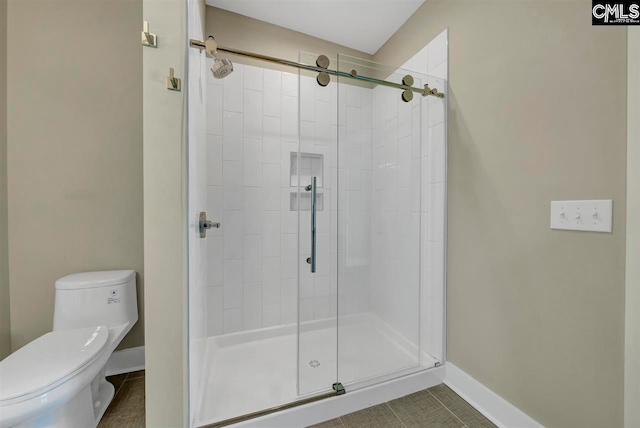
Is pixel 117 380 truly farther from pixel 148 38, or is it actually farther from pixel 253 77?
pixel 253 77

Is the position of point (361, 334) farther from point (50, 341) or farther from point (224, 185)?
point (50, 341)

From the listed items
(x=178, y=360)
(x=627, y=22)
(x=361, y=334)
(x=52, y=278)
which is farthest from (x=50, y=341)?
(x=627, y=22)

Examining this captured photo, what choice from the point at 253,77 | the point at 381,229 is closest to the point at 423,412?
the point at 381,229

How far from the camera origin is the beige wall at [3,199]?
139cm

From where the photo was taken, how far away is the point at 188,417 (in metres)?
1.08

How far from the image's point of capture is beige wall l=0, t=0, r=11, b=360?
4.56ft

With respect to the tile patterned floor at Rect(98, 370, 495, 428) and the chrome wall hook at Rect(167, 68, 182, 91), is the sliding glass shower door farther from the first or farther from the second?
the chrome wall hook at Rect(167, 68, 182, 91)

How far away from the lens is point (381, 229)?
5.08 ft

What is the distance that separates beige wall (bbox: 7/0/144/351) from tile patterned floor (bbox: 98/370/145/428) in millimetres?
214

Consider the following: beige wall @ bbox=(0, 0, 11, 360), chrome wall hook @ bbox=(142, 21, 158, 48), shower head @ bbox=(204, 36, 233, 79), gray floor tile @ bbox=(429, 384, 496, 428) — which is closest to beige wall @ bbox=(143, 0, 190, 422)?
chrome wall hook @ bbox=(142, 21, 158, 48)

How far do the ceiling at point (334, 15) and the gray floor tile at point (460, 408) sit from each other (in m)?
2.54

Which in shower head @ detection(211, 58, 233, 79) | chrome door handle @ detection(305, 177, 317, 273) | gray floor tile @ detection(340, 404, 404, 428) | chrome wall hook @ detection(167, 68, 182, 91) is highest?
shower head @ detection(211, 58, 233, 79)

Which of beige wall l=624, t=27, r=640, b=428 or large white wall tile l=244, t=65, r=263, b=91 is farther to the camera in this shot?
large white wall tile l=244, t=65, r=263, b=91

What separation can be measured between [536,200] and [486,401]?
1.07 metres
